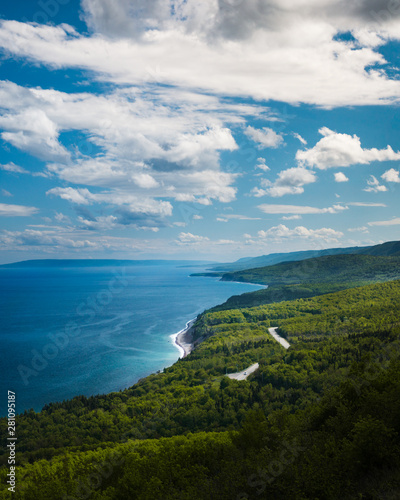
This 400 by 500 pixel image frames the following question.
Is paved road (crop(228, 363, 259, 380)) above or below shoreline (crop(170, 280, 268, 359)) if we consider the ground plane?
above

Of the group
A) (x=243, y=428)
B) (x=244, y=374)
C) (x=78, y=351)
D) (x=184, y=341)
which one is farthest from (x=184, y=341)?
(x=243, y=428)

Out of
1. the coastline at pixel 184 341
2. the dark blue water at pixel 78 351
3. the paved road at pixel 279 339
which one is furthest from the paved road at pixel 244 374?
the coastline at pixel 184 341

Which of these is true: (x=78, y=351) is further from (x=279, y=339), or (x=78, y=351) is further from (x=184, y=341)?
(x=279, y=339)

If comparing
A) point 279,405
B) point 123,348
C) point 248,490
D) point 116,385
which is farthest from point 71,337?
point 248,490

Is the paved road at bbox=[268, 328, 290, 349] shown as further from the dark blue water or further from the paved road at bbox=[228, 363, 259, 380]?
the dark blue water

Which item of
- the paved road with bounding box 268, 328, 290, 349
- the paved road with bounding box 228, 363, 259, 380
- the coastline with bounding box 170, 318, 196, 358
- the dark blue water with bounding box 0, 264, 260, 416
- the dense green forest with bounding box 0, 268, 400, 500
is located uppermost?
the dense green forest with bounding box 0, 268, 400, 500

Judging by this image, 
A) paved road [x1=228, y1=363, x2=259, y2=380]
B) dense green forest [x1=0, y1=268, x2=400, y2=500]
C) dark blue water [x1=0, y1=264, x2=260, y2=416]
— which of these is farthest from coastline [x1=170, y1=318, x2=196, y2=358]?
paved road [x1=228, y1=363, x2=259, y2=380]

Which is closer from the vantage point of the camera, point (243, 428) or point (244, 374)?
point (243, 428)

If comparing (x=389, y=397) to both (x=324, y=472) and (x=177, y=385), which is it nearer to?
(x=324, y=472)
